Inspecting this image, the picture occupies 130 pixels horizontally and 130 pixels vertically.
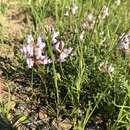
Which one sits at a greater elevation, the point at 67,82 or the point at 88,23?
the point at 88,23

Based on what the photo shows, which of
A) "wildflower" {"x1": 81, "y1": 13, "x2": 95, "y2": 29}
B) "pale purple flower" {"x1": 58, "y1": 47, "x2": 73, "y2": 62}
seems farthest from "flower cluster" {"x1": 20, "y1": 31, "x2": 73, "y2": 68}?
"wildflower" {"x1": 81, "y1": 13, "x2": 95, "y2": 29}

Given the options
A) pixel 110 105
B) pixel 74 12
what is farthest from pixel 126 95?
pixel 74 12

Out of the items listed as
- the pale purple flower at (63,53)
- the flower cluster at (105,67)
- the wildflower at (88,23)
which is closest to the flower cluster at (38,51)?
the pale purple flower at (63,53)

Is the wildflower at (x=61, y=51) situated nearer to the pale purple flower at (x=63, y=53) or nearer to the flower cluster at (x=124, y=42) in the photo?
the pale purple flower at (x=63, y=53)

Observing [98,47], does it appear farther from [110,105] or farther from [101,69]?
[110,105]

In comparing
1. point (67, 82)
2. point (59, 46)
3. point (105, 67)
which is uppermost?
point (59, 46)

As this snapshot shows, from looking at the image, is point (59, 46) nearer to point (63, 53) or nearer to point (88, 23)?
point (63, 53)

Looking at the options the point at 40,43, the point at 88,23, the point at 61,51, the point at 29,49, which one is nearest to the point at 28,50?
the point at 29,49

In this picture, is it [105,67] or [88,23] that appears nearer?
[105,67]

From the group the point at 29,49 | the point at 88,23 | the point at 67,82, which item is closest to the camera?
the point at 29,49

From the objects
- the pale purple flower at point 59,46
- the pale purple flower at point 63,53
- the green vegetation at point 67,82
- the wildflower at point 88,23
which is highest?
the wildflower at point 88,23

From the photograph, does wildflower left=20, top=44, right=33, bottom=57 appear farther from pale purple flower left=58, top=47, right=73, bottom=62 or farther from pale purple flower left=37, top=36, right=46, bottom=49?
pale purple flower left=58, top=47, right=73, bottom=62

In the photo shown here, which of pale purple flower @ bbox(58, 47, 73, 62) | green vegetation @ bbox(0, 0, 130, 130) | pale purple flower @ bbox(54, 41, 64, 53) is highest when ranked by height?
pale purple flower @ bbox(54, 41, 64, 53)
